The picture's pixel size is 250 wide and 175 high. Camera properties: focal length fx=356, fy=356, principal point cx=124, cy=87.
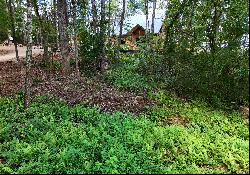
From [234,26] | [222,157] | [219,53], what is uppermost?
[234,26]

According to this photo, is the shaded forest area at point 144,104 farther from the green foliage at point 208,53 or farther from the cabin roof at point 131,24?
the cabin roof at point 131,24

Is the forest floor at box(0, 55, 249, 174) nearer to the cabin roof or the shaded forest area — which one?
the shaded forest area

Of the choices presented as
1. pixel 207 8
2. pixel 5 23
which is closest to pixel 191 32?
pixel 207 8

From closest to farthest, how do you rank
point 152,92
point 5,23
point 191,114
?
point 191,114 → point 152,92 → point 5,23

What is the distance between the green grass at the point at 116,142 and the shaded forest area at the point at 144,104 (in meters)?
0.03

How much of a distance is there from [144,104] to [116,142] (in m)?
5.67

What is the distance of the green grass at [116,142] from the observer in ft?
30.5

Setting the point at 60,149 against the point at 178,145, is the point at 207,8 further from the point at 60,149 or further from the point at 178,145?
the point at 60,149

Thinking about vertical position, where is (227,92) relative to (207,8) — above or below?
below

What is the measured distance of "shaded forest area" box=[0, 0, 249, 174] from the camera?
9844 mm

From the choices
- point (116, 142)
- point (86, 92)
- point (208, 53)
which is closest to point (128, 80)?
point (86, 92)

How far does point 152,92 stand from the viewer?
1778cm

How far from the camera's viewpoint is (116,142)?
10461 mm

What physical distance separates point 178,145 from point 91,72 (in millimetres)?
13087
